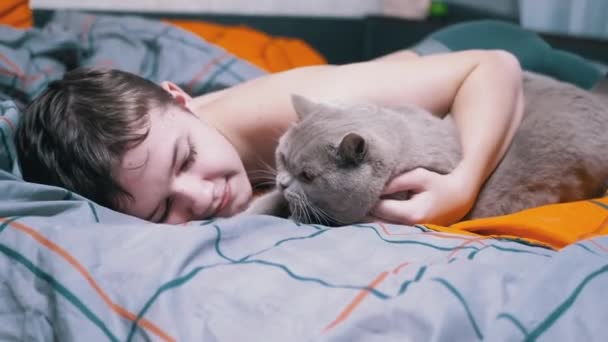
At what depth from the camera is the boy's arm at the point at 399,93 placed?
3.35ft

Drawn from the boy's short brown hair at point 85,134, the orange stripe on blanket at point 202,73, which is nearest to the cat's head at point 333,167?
the boy's short brown hair at point 85,134

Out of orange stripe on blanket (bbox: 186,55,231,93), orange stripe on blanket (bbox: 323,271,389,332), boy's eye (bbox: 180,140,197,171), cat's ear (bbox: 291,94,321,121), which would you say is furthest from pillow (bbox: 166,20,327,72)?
orange stripe on blanket (bbox: 323,271,389,332)

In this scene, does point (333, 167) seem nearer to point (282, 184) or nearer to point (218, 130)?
point (282, 184)

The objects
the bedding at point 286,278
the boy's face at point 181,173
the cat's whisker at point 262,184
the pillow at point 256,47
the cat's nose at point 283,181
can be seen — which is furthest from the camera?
the pillow at point 256,47

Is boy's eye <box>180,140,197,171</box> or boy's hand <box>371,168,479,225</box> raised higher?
boy's eye <box>180,140,197,171</box>

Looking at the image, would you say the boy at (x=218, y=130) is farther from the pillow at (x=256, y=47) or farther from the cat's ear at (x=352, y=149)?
the pillow at (x=256, y=47)

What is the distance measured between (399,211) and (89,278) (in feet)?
1.61

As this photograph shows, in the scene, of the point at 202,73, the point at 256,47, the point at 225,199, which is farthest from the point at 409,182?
the point at 256,47

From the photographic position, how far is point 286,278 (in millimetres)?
579

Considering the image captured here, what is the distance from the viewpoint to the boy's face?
2.70ft

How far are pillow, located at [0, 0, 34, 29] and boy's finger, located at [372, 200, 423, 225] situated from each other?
125 centimetres

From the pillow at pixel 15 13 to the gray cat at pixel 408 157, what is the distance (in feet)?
3.40

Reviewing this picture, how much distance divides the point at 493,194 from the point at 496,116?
16cm

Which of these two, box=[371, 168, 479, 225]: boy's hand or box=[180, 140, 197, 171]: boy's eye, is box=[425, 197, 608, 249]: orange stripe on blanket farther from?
box=[180, 140, 197, 171]: boy's eye
